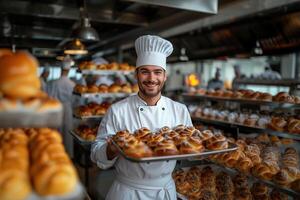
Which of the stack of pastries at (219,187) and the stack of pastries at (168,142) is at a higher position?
the stack of pastries at (168,142)

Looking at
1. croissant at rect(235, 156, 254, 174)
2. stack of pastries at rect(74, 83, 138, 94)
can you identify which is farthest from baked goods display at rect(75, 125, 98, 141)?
croissant at rect(235, 156, 254, 174)

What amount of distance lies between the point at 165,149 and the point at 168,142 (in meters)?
0.09

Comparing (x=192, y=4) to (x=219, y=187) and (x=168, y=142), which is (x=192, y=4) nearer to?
(x=219, y=187)

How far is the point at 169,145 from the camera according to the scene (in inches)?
54.9

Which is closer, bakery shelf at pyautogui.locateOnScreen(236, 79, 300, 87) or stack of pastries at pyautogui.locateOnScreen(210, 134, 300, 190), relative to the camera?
stack of pastries at pyautogui.locateOnScreen(210, 134, 300, 190)

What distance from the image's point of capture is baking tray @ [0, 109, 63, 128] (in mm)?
737

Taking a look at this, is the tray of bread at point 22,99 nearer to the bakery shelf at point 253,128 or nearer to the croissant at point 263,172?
the croissant at point 263,172

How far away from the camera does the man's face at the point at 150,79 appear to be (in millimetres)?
1850

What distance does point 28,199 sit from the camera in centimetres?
72

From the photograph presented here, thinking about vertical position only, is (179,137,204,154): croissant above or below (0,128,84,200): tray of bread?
below

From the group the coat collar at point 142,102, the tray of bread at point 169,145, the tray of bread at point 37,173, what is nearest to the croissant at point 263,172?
the tray of bread at point 169,145

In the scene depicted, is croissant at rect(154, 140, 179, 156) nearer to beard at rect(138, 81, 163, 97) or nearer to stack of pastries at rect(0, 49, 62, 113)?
beard at rect(138, 81, 163, 97)

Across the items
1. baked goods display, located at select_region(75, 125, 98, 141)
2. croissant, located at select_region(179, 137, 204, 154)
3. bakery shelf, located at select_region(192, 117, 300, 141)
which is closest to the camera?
croissant, located at select_region(179, 137, 204, 154)

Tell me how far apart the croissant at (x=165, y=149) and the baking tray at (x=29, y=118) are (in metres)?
0.65
